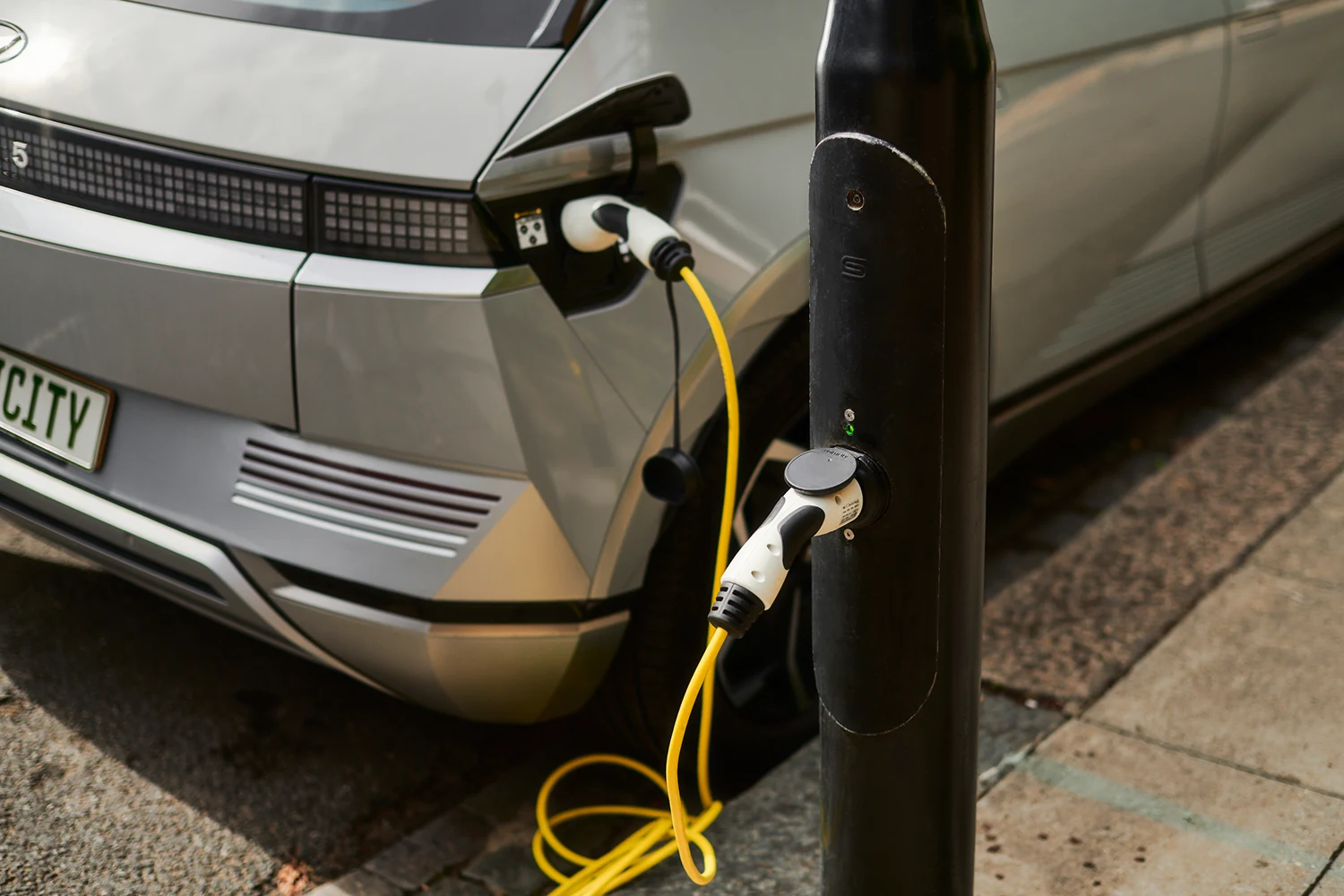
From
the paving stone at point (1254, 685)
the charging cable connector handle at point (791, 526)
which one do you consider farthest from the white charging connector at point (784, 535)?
the paving stone at point (1254, 685)

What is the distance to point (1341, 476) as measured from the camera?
3250mm

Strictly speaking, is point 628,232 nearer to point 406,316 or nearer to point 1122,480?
point 406,316

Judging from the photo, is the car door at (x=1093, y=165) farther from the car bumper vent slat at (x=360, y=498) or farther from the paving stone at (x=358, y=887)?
the paving stone at (x=358, y=887)

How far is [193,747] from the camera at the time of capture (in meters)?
2.46

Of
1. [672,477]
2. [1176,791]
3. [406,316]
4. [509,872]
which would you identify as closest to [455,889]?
[509,872]

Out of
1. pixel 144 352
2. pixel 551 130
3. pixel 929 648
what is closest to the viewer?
pixel 929 648

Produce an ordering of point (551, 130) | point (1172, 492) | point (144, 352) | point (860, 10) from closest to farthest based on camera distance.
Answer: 1. point (860, 10)
2. point (551, 130)
3. point (144, 352)
4. point (1172, 492)

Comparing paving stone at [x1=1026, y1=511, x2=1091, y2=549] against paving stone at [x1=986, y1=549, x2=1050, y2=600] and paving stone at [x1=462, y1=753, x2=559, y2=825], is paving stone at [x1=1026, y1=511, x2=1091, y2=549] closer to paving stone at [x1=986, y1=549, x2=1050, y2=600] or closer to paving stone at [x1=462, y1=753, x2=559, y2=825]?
paving stone at [x1=986, y1=549, x2=1050, y2=600]

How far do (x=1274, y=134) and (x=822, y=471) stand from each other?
2.54 m

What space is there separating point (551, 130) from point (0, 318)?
978mm

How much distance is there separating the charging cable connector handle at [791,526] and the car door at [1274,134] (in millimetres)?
2141

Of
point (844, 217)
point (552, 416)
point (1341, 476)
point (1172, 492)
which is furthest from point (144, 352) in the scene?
point (1341, 476)

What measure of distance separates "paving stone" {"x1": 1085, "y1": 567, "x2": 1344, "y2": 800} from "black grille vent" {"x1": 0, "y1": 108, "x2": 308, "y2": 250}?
1626mm

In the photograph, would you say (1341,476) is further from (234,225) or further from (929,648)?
(234,225)
